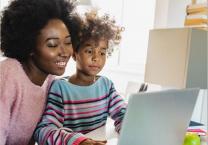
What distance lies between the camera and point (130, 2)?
234 cm

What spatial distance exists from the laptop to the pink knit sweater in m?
0.32

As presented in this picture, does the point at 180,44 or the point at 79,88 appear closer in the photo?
the point at 79,88

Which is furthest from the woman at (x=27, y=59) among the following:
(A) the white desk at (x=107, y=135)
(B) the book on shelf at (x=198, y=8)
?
(B) the book on shelf at (x=198, y=8)

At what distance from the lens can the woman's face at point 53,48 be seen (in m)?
0.77

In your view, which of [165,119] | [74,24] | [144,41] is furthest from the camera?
[144,41]

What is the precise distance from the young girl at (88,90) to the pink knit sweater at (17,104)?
5 cm

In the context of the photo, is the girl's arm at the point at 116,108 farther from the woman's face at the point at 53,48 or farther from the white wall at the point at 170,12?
the white wall at the point at 170,12

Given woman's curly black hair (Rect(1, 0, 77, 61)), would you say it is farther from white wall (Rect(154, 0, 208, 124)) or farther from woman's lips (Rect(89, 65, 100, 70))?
white wall (Rect(154, 0, 208, 124))

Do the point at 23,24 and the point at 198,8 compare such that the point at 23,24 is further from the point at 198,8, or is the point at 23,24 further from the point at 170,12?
the point at 170,12

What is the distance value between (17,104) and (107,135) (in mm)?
389

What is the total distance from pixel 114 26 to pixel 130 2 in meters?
1.39

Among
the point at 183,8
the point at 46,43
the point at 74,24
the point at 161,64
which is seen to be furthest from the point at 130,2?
the point at 46,43

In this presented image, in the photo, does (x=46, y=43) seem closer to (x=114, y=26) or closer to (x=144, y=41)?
(x=114, y=26)

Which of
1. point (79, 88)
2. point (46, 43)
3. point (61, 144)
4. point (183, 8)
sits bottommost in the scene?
point (61, 144)
